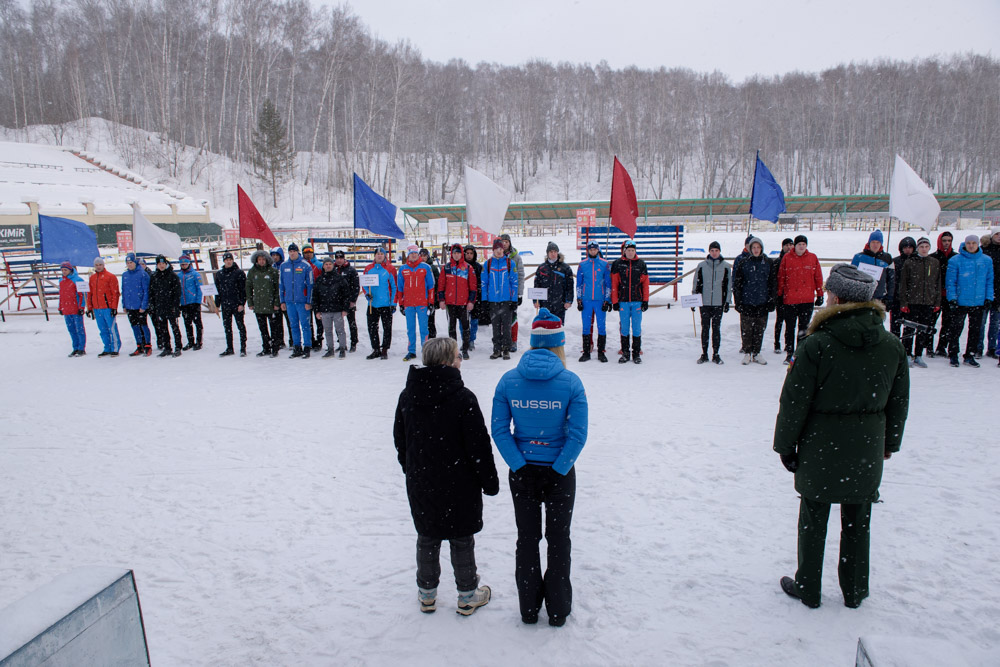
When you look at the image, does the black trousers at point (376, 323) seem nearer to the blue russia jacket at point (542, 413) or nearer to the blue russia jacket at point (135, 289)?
the blue russia jacket at point (135, 289)

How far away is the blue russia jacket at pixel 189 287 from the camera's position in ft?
32.6

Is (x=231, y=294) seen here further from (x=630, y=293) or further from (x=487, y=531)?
(x=487, y=531)

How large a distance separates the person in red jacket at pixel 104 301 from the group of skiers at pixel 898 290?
32.7 feet

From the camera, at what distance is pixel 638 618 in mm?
2830

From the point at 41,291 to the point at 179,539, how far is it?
526 inches

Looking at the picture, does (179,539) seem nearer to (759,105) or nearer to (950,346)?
(950,346)

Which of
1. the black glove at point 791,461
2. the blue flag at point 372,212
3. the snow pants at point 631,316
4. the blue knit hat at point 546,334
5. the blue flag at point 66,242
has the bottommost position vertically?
the black glove at point 791,461

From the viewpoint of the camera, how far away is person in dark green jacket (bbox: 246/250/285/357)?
941 centimetres

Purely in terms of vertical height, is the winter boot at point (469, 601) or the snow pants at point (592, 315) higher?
the snow pants at point (592, 315)

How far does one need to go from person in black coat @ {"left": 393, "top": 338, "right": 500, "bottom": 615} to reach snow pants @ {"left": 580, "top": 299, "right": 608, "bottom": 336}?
239 inches

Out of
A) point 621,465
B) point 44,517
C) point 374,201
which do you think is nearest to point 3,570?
point 44,517

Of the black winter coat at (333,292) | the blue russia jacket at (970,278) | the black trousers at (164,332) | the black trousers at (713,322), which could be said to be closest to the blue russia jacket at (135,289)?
the black trousers at (164,332)

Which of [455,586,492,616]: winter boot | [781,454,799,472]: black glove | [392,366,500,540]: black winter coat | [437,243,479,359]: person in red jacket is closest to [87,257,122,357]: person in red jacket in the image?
[437,243,479,359]: person in red jacket

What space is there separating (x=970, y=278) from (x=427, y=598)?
820 centimetres
